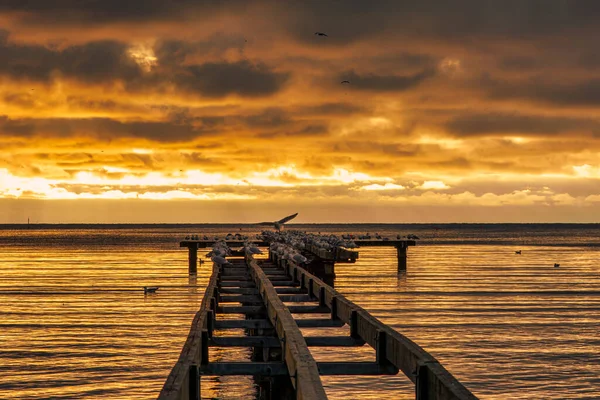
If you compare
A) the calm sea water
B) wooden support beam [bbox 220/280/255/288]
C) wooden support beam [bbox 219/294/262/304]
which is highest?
wooden support beam [bbox 220/280/255/288]

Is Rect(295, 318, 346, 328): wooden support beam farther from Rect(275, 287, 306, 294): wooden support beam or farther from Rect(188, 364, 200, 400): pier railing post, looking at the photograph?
Rect(275, 287, 306, 294): wooden support beam

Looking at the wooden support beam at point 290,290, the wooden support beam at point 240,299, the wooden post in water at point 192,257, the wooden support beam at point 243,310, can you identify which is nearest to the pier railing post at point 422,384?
the wooden support beam at point 243,310

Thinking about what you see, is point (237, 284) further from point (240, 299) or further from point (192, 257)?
point (192, 257)

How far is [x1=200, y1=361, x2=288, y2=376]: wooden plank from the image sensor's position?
35.0ft

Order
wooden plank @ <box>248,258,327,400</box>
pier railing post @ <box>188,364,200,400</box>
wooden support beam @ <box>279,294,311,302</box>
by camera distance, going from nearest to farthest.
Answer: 1. wooden plank @ <box>248,258,327,400</box>
2. pier railing post @ <box>188,364,200,400</box>
3. wooden support beam @ <box>279,294,311,302</box>

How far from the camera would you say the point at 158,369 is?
22969 millimetres

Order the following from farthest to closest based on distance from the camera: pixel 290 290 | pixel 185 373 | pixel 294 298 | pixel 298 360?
pixel 290 290, pixel 294 298, pixel 298 360, pixel 185 373

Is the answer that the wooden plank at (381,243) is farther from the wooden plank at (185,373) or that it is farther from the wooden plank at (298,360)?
the wooden plank at (185,373)

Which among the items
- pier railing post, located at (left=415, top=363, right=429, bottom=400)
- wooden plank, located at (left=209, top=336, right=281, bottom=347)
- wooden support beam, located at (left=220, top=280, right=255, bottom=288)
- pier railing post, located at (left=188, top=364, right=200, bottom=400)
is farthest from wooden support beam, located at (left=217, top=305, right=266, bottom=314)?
pier railing post, located at (left=415, top=363, right=429, bottom=400)

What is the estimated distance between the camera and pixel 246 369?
10672 mm

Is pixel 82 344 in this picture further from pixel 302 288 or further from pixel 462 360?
pixel 462 360

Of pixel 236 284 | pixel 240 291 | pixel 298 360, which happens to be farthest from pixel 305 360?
pixel 236 284

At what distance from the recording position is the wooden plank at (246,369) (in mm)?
10680

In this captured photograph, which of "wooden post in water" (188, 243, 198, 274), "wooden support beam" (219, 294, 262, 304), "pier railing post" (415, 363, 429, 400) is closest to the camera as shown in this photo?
"pier railing post" (415, 363, 429, 400)
